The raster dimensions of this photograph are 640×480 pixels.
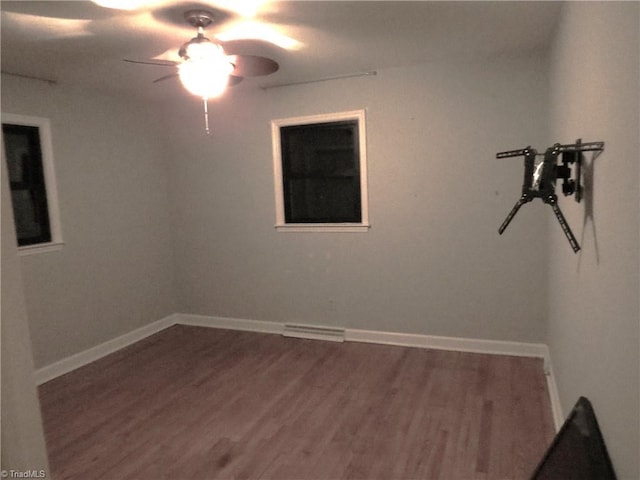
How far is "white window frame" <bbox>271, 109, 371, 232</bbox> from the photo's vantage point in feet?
12.4

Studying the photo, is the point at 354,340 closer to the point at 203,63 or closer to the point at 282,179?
the point at 282,179

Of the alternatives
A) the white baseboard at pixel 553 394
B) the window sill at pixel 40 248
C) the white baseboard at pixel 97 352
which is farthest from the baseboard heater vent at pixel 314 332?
the window sill at pixel 40 248

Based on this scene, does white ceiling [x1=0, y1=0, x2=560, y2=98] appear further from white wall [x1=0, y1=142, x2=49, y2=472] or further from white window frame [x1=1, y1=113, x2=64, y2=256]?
white wall [x1=0, y1=142, x2=49, y2=472]

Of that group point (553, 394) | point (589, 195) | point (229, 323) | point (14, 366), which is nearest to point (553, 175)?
point (589, 195)

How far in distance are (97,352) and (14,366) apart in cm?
342

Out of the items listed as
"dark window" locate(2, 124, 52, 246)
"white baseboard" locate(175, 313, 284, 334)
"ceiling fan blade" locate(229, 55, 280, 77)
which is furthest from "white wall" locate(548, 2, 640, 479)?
"dark window" locate(2, 124, 52, 246)

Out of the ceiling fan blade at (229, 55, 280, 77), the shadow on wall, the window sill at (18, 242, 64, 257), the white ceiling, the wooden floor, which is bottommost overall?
the wooden floor

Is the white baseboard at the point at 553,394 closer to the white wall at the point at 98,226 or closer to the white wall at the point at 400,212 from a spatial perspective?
the white wall at the point at 400,212

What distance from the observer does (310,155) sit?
13.6ft

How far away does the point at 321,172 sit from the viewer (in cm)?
410

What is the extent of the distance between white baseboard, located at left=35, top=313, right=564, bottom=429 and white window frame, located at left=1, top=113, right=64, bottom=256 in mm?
958

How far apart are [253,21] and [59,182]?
224 cm

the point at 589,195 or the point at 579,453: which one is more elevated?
the point at 589,195

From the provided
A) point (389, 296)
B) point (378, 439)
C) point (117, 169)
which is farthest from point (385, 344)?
point (117, 169)
